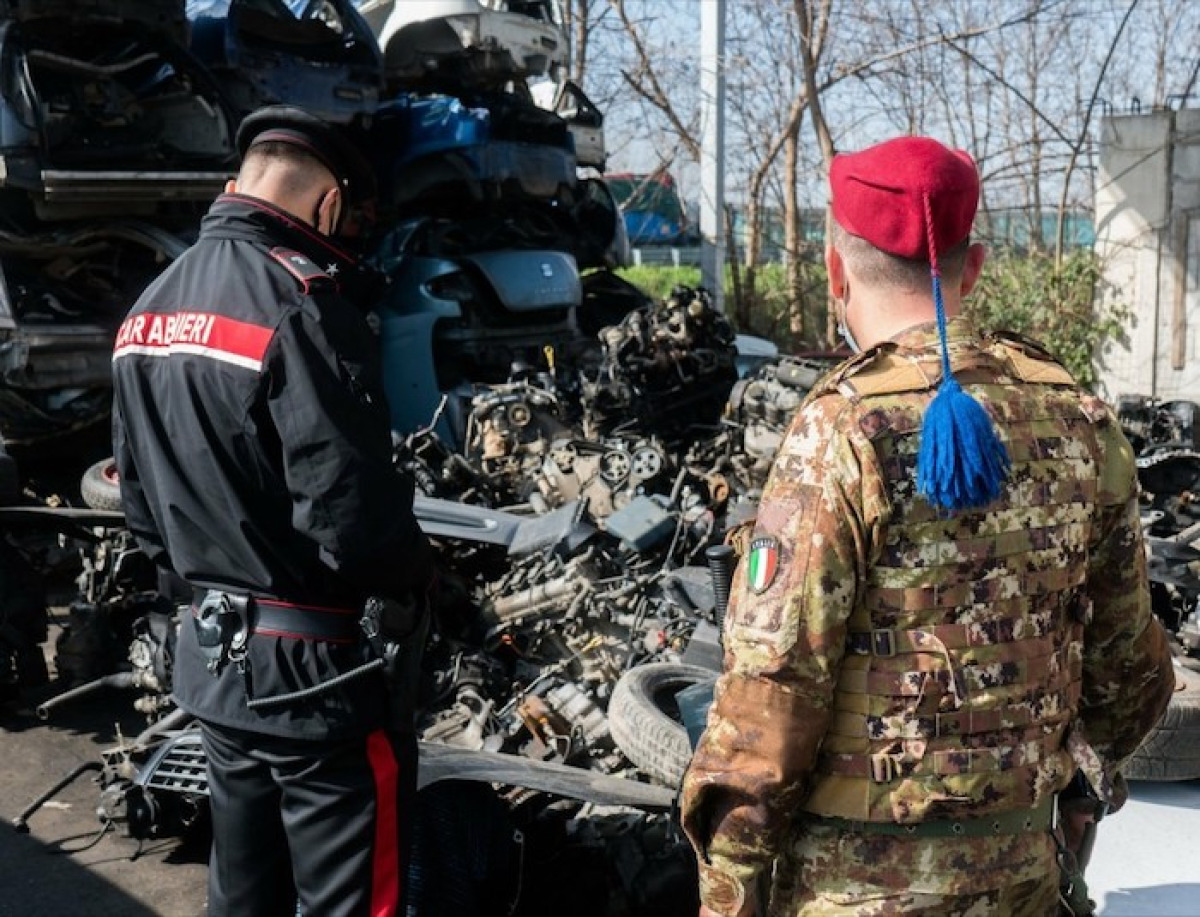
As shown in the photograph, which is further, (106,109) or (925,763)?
(106,109)

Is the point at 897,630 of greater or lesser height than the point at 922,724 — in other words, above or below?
above

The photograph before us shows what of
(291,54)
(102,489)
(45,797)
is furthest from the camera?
(291,54)

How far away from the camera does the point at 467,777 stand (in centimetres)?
320

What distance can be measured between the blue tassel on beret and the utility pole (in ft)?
33.6

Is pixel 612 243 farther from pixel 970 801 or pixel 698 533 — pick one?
pixel 970 801

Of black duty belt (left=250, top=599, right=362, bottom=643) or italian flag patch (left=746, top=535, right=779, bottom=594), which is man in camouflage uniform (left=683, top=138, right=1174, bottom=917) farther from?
black duty belt (left=250, top=599, right=362, bottom=643)

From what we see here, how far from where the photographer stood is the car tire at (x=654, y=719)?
354 centimetres

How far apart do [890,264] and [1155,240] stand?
353 inches

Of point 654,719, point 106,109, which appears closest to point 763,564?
point 654,719

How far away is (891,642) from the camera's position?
177 cm

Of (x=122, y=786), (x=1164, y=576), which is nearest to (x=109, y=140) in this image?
(x=122, y=786)

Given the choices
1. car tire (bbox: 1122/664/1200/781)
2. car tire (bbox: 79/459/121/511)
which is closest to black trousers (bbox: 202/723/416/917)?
car tire (bbox: 1122/664/1200/781)

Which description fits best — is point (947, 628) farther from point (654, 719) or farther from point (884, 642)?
point (654, 719)

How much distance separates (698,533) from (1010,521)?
3.43m
